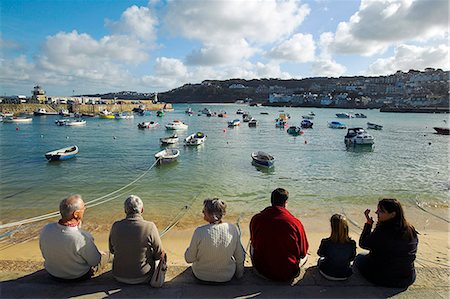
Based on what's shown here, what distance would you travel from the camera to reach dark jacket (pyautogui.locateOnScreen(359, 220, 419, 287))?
163 inches

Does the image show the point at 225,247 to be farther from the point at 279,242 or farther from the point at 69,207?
the point at 69,207

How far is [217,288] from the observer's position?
4.23m

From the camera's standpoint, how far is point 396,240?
4133 mm

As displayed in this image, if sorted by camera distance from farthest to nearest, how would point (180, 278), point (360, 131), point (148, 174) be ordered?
point (360, 131), point (148, 174), point (180, 278)

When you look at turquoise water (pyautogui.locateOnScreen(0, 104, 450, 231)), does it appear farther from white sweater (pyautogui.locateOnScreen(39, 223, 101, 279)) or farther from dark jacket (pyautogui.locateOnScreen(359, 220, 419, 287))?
dark jacket (pyautogui.locateOnScreen(359, 220, 419, 287))

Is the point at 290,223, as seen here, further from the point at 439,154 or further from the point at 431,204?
the point at 439,154

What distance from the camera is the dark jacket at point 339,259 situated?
4.43 m

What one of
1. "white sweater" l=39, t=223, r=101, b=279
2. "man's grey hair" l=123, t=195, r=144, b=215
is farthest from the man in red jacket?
"white sweater" l=39, t=223, r=101, b=279

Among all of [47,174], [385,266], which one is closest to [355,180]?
[385,266]

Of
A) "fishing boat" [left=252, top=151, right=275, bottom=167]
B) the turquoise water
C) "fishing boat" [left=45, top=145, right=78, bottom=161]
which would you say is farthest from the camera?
"fishing boat" [left=45, top=145, right=78, bottom=161]

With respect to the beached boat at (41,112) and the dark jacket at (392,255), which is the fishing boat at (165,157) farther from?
the beached boat at (41,112)

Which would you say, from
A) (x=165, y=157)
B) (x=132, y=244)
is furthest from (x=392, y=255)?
(x=165, y=157)

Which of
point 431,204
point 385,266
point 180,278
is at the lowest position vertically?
point 431,204

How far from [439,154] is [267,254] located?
40.0 m
